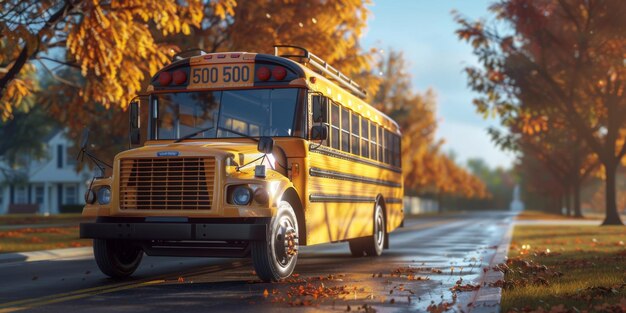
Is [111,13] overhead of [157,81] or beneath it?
overhead

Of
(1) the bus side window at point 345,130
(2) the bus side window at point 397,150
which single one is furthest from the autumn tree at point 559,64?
(1) the bus side window at point 345,130

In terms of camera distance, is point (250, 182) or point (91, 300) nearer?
point (91, 300)

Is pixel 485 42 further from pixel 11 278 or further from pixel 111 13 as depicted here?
pixel 11 278

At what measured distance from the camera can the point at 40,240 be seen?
19797 mm

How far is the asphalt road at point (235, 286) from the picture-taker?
833cm

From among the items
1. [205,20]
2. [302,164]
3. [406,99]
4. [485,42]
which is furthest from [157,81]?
[406,99]

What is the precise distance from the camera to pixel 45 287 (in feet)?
34.0

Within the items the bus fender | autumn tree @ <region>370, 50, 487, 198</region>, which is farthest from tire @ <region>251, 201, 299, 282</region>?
autumn tree @ <region>370, 50, 487, 198</region>

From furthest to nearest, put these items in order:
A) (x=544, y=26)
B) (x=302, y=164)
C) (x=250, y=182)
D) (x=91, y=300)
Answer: (x=544, y=26)
(x=302, y=164)
(x=250, y=182)
(x=91, y=300)

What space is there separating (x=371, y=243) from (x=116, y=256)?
6.18m

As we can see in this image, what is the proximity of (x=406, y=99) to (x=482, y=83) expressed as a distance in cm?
2529

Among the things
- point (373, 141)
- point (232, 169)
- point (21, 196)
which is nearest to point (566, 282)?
point (232, 169)

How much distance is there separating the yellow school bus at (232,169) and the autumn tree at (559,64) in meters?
18.9

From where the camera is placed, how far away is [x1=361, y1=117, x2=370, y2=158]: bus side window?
580 inches
